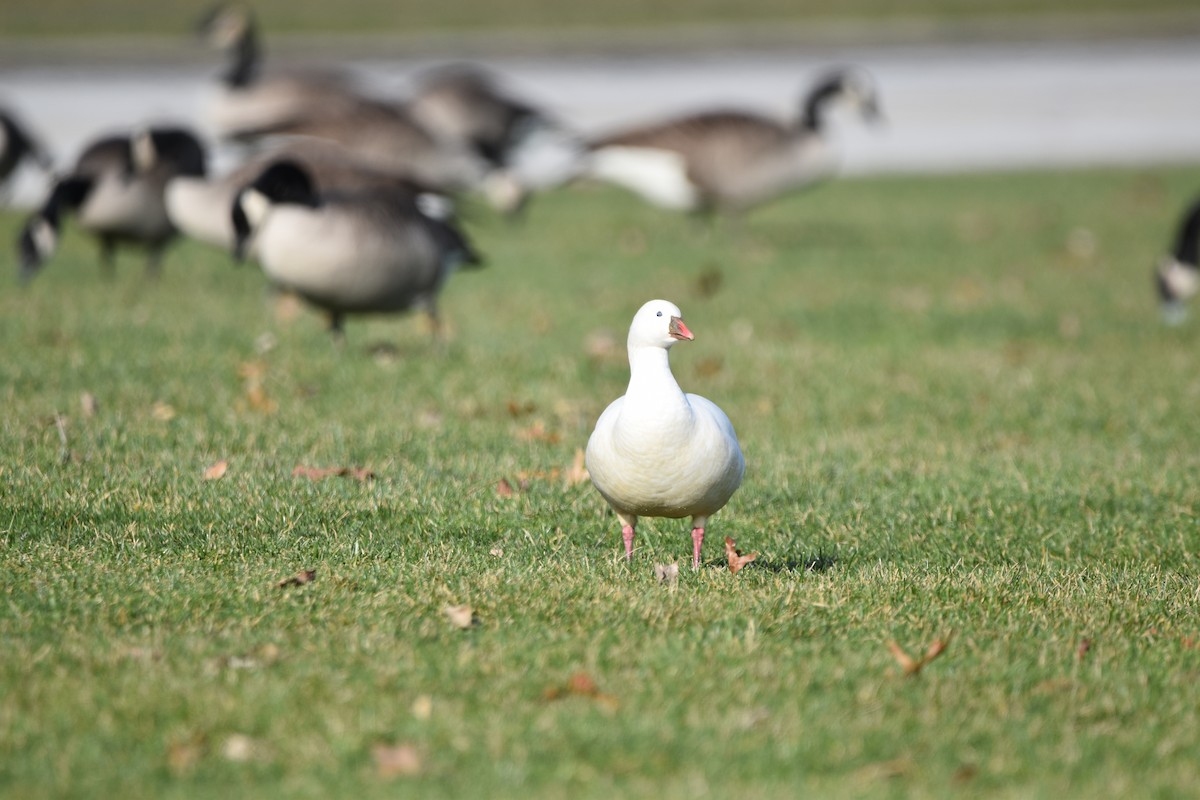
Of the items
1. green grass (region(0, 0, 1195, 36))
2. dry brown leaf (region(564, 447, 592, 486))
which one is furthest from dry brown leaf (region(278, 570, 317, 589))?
green grass (region(0, 0, 1195, 36))

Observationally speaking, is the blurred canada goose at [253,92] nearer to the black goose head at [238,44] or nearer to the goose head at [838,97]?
the black goose head at [238,44]

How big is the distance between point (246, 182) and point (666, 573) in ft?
21.3

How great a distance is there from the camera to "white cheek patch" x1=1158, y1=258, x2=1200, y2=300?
445 inches

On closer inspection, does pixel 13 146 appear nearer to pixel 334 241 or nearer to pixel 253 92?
pixel 253 92

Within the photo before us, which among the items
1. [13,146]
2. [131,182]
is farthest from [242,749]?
[13,146]

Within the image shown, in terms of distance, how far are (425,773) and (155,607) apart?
56.0 inches

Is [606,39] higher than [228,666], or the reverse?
[606,39]

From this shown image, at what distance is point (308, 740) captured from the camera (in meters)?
3.60

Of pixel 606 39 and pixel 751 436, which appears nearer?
pixel 751 436

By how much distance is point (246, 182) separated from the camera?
10430mm

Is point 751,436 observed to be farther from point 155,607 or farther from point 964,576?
point 155,607

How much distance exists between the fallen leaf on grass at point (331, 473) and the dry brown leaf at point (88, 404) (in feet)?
5.07

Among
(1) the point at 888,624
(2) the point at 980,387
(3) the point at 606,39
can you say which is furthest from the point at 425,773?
(3) the point at 606,39

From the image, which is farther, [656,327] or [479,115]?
[479,115]
